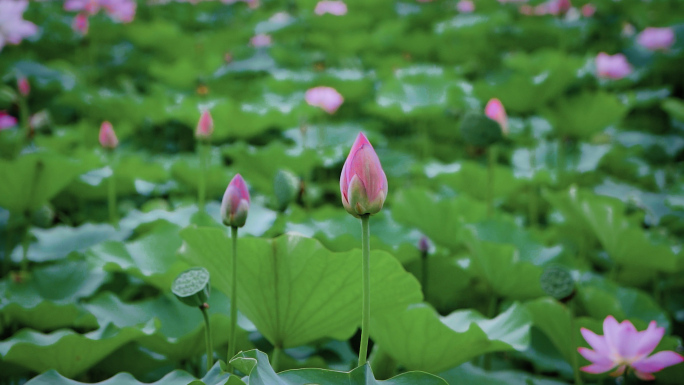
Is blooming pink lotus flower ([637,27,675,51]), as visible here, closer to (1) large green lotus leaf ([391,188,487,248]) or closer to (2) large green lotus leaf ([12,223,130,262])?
(1) large green lotus leaf ([391,188,487,248])

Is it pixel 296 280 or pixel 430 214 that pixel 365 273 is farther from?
pixel 430 214

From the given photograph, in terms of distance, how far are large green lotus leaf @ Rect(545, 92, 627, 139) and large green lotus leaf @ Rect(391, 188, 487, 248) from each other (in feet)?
2.03

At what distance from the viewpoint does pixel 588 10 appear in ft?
8.96

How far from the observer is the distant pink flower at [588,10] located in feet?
8.93

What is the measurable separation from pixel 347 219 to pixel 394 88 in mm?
828

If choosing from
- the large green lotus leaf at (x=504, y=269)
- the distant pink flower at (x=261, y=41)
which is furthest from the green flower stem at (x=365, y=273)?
the distant pink flower at (x=261, y=41)

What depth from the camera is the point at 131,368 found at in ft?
2.49

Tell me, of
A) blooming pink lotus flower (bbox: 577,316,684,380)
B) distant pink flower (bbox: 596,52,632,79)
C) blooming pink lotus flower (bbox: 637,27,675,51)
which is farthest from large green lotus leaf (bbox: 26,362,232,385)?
blooming pink lotus flower (bbox: 637,27,675,51)

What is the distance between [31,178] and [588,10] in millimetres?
2575

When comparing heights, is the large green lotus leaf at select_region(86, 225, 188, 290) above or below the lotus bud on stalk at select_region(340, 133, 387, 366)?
below

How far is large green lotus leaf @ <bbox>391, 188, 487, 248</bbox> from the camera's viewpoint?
3.59 ft

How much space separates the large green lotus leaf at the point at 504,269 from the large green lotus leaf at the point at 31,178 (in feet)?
2.29

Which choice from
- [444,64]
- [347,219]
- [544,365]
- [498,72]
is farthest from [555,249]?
[444,64]

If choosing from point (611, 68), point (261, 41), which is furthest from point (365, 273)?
point (261, 41)
